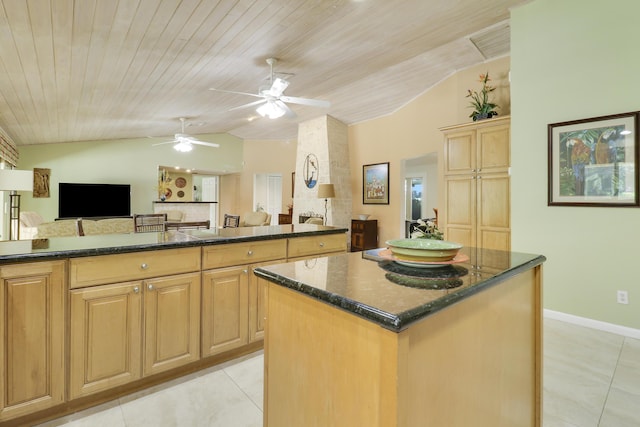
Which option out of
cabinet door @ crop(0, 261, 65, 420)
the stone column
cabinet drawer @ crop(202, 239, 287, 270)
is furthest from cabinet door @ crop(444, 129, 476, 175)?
cabinet door @ crop(0, 261, 65, 420)

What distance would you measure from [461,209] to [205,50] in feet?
11.1

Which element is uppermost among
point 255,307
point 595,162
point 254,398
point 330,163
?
point 330,163

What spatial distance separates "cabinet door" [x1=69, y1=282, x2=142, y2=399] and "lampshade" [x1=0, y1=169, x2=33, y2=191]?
250 cm

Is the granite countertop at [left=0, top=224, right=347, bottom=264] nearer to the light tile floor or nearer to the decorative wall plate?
the light tile floor

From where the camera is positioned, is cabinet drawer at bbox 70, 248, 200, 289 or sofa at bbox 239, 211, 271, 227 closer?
cabinet drawer at bbox 70, 248, 200, 289

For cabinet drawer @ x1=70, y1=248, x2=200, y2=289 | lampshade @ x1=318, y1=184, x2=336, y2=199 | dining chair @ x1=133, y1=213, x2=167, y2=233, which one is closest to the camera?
cabinet drawer @ x1=70, y1=248, x2=200, y2=289

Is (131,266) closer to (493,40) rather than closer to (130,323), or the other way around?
(130,323)

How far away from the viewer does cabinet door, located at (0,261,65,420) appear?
153 cm

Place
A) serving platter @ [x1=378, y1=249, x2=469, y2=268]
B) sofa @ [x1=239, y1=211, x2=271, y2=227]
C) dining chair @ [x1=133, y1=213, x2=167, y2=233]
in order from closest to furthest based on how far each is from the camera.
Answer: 1. serving platter @ [x1=378, y1=249, x2=469, y2=268]
2. dining chair @ [x1=133, y1=213, x2=167, y2=233]
3. sofa @ [x1=239, y1=211, x2=271, y2=227]

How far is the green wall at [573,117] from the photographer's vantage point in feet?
8.97

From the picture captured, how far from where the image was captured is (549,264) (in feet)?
10.5

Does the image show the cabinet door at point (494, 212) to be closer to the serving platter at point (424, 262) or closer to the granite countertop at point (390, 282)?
the granite countertop at point (390, 282)

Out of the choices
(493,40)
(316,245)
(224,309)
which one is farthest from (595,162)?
(224,309)

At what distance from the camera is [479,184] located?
3918mm
